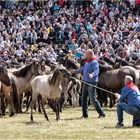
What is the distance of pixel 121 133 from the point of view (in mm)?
15797

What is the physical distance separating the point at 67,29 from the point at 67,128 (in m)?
22.1

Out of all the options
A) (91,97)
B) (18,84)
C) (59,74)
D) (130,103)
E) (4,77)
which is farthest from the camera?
(18,84)

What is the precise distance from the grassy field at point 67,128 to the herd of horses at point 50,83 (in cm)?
66

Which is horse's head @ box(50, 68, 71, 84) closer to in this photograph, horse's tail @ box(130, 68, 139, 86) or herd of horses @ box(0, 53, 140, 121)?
herd of horses @ box(0, 53, 140, 121)

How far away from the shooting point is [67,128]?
17203mm

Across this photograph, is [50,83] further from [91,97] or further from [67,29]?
[67,29]

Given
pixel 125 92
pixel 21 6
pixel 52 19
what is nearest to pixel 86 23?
pixel 52 19

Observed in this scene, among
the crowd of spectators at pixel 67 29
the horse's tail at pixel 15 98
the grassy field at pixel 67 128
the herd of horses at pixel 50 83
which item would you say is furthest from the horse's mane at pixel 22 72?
the crowd of spectators at pixel 67 29

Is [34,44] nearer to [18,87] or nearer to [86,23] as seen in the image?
[86,23]

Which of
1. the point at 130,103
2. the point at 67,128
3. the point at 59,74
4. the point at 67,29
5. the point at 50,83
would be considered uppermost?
the point at 67,29

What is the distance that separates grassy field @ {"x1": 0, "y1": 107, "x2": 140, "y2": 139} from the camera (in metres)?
15.6

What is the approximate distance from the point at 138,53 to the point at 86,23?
30.1 ft

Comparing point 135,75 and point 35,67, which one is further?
point 135,75

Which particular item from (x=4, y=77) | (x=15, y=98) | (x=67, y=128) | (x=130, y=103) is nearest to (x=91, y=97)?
(x=67, y=128)
